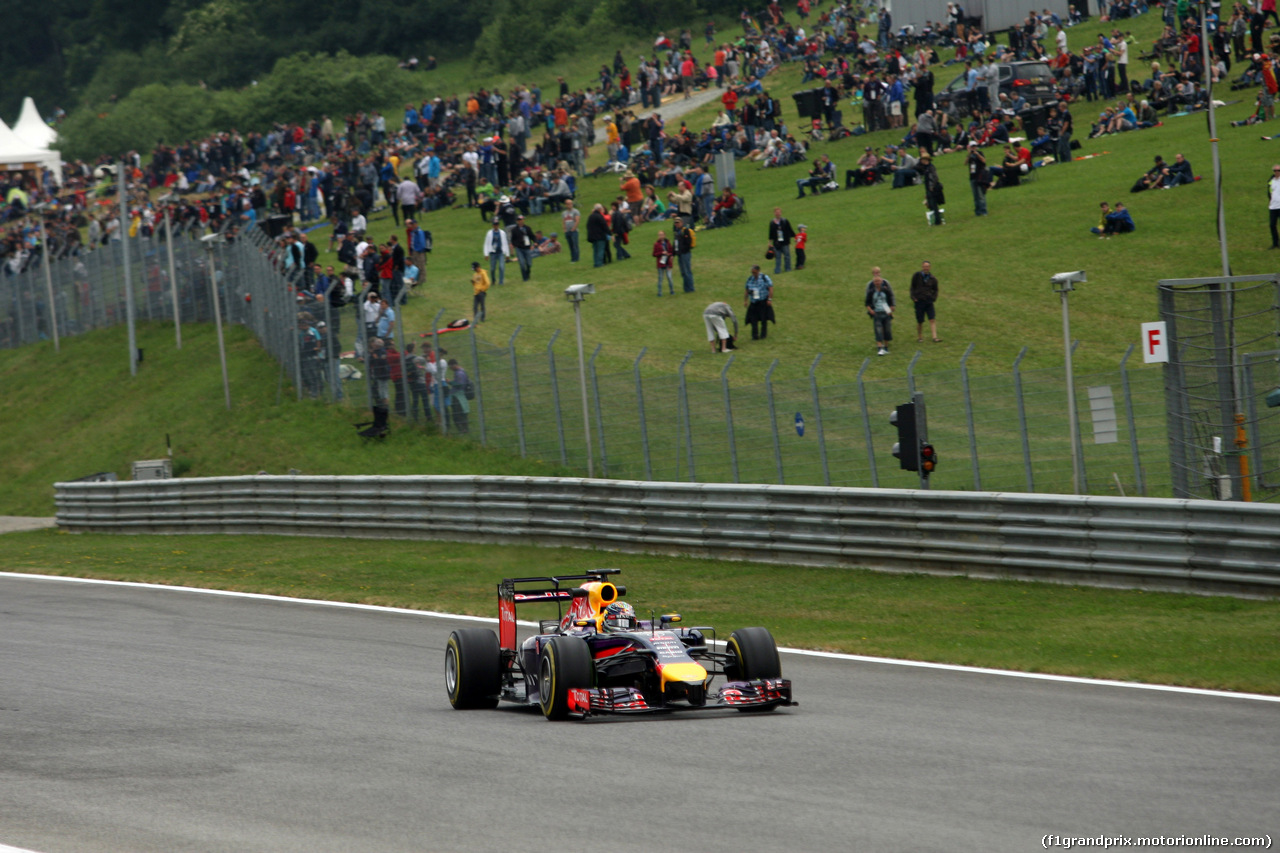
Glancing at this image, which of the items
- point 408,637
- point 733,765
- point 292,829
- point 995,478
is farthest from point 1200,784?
point 995,478

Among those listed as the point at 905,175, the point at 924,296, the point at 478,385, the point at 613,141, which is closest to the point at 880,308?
the point at 924,296

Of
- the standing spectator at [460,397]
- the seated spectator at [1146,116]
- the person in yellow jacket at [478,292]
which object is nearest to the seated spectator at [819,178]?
the seated spectator at [1146,116]

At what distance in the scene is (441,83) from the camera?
93250 millimetres

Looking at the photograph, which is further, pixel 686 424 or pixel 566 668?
pixel 686 424

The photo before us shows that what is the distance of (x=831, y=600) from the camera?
16.8 m

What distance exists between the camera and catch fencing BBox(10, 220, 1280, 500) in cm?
1873

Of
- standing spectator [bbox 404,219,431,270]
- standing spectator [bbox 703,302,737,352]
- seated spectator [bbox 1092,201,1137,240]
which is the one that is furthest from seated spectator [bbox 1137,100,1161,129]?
standing spectator [bbox 404,219,431,270]

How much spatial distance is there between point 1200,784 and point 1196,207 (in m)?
28.4

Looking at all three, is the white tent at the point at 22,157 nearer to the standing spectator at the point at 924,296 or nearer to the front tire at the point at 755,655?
the standing spectator at the point at 924,296

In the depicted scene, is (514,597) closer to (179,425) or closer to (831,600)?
(831,600)

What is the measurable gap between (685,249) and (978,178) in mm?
7618

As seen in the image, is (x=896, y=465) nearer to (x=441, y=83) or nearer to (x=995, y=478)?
(x=995, y=478)

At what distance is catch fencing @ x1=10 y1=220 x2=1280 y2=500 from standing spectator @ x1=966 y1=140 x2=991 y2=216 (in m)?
10.9

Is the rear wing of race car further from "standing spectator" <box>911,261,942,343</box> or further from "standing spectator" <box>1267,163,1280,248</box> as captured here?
"standing spectator" <box>1267,163,1280,248</box>
